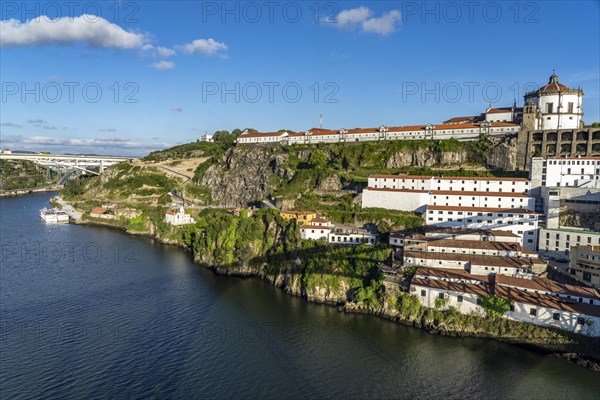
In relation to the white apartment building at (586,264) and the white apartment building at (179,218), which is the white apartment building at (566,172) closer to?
the white apartment building at (586,264)

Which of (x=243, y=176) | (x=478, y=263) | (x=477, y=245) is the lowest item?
(x=478, y=263)

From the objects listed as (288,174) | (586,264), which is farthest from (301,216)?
(586,264)

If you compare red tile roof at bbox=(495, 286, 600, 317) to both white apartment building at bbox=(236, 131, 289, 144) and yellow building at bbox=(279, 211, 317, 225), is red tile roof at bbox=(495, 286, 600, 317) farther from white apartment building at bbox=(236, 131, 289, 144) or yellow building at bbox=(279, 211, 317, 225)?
white apartment building at bbox=(236, 131, 289, 144)

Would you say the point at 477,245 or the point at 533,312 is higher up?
the point at 477,245

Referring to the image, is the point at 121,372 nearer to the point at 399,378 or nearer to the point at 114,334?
the point at 114,334

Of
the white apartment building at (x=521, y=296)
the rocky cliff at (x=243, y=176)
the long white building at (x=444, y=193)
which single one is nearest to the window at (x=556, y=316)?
the white apartment building at (x=521, y=296)

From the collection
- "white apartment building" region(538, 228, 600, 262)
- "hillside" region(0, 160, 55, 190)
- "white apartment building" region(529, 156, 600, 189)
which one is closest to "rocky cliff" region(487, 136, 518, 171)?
"white apartment building" region(529, 156, 600, 189)

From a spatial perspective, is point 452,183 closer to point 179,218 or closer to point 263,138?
point 179,218

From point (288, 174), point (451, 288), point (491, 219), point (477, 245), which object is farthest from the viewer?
point (288, 174)
